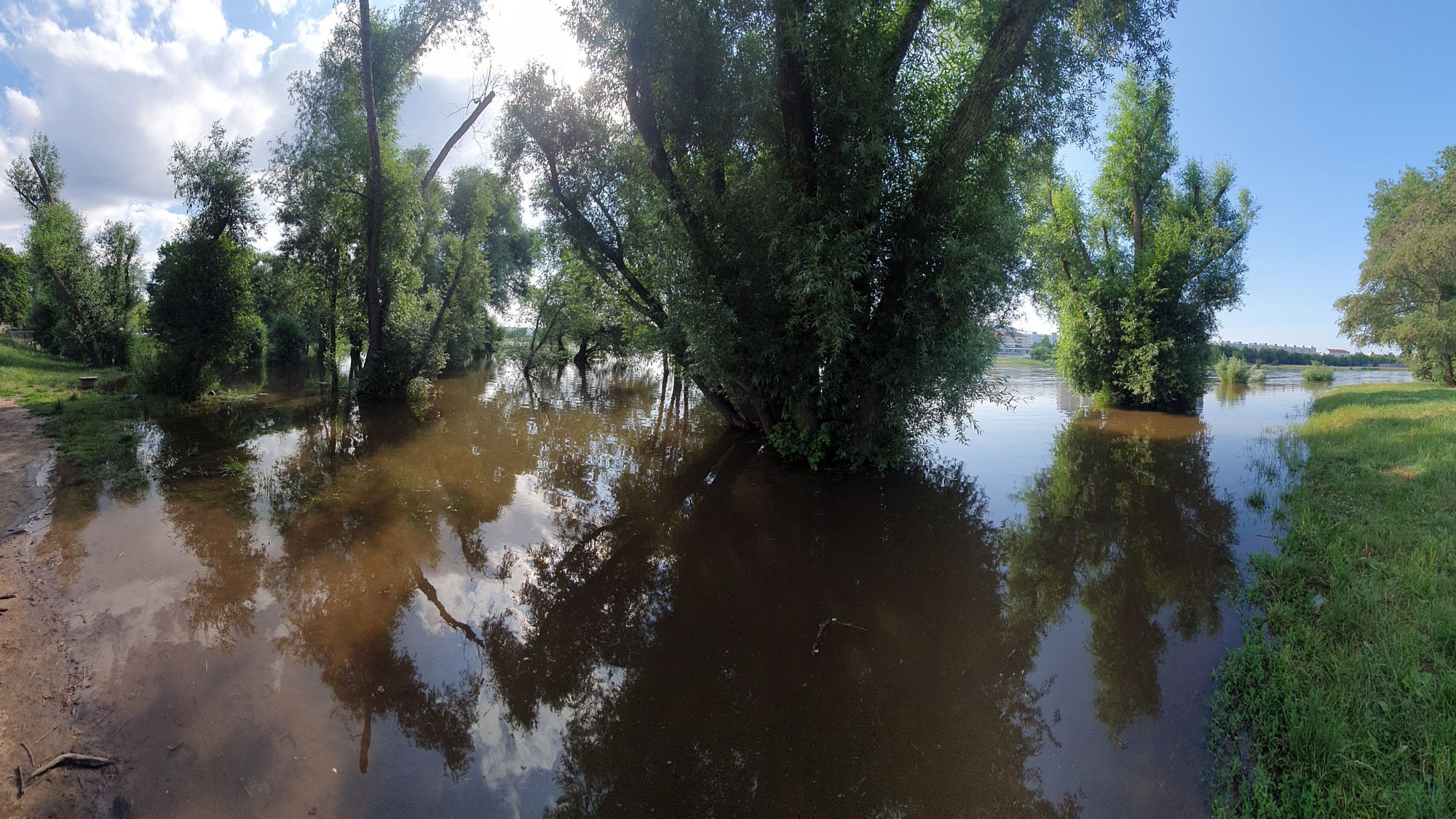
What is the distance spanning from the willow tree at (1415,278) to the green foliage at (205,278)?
37.1 m

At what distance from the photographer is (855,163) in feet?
27.8

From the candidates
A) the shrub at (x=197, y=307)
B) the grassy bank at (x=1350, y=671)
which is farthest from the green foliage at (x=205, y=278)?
the grassy bank at (x=1350, y=671)

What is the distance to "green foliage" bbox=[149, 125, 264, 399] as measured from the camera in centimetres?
1462

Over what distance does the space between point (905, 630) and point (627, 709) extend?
2434 mm

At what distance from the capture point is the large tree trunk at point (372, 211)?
14.5 meters

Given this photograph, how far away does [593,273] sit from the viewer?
1542 centimetres

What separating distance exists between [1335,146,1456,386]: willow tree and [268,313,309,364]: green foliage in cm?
4966

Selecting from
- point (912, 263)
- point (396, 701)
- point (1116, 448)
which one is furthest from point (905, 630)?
point (1116, 448)

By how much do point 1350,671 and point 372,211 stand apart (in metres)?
20.1

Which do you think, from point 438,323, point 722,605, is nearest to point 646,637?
point 722,605

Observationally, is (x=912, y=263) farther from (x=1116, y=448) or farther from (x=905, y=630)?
(x=1116, y=448)

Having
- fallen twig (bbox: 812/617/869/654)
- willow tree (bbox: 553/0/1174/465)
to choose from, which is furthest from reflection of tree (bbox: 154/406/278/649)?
willow tree (bbox: 553/0/1174/465)

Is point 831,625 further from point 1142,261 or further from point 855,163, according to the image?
point 1142,261

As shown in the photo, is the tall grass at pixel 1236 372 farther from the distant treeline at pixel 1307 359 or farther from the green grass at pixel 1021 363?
the distant treeline at pixel 1307 359
